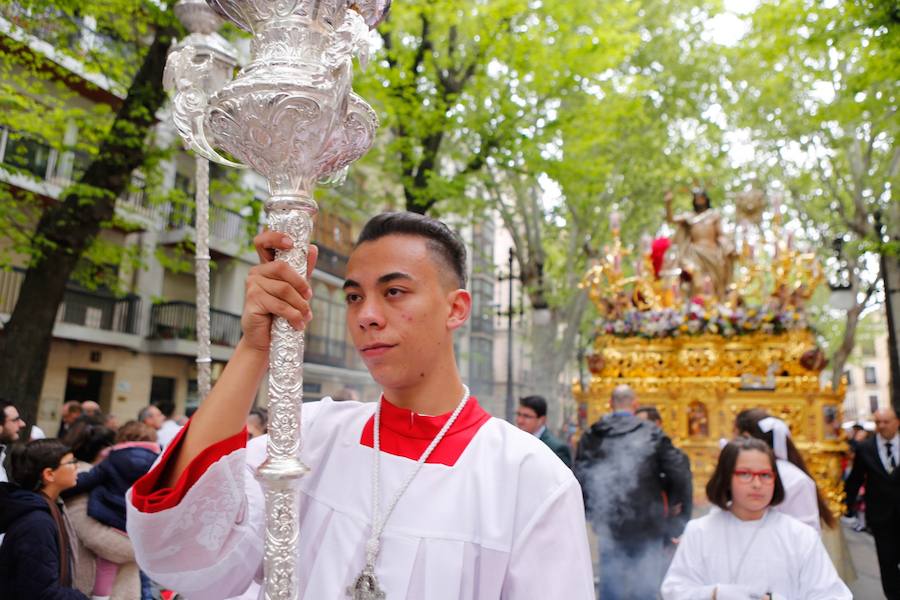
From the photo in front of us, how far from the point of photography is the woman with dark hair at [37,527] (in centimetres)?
326

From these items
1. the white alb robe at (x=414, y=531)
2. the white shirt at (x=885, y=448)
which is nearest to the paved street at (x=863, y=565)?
the white shirt at (x=885, y=448)

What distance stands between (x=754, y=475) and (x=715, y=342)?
7.44 meters

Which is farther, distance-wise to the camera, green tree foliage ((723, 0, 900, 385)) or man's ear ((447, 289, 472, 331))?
green tree foliage ((723, 0, 900, 385))

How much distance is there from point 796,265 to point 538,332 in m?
8.29

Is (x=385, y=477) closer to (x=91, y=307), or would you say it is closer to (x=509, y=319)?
(x=509, y=319)

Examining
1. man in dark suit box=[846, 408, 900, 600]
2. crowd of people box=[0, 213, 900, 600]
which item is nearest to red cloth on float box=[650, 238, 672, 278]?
man in dark suit box=[846, 408, 900, 600]

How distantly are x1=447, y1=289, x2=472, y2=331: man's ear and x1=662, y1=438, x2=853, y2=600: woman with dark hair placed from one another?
2.26 m

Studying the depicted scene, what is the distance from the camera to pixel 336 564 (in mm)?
1743

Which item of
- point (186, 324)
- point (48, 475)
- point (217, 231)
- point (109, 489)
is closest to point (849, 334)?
point (217, 231)

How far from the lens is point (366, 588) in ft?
5.40

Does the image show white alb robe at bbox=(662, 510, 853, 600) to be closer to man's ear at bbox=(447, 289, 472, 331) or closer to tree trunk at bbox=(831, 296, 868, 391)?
man's ear at bbox=(447, 289, 472, 331)

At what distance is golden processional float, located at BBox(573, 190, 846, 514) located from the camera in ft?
32.4

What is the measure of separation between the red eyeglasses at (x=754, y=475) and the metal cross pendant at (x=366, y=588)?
2.54 meters

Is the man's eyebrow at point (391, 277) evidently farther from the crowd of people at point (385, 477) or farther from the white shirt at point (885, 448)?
the white shirt at point (885, 448)
